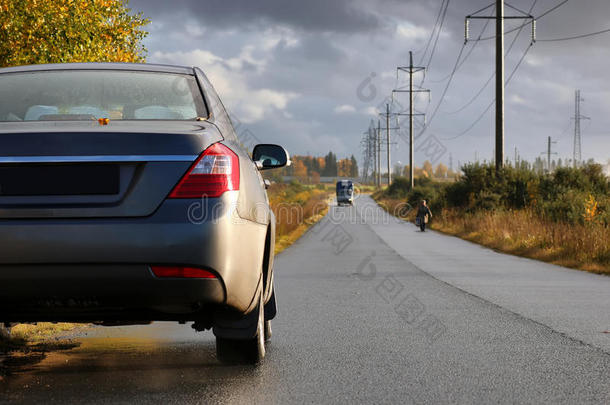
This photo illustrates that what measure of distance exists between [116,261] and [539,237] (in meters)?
18.1

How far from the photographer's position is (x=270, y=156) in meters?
5.52

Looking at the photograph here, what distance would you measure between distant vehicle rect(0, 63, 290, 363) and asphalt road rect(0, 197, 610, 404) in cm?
87

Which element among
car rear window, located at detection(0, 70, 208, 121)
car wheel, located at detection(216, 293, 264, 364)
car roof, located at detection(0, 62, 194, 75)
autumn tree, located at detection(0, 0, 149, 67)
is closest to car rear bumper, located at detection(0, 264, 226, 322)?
car rear window, located at detection(0, 70, 208, 121)

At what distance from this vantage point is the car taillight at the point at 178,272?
3.55m

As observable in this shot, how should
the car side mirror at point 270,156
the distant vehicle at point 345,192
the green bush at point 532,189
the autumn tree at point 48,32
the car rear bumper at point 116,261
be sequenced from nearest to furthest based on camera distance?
the car rear bumper at point 116,261 < the car side mirror at point 270,156 < the autumn tree at point 48,32 < the green bush at point 532,189 < the distant vehicle at point 345,192

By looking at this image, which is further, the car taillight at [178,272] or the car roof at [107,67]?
the car roof at [107,67]

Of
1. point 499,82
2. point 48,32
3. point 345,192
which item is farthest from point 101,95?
point 345,192

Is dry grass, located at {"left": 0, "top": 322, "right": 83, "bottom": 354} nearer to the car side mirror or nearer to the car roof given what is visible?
the car roof

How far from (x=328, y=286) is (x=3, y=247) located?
24.9 feet

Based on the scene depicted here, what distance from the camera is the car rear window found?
4398mm

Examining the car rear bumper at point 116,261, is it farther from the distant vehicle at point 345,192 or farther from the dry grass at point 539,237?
the distant vehicle at point 345,192

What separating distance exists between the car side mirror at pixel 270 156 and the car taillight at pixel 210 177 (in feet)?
5.21

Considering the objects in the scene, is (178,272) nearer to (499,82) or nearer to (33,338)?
(33,338)

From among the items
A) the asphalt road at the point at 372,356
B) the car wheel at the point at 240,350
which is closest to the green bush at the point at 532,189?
the asphalt road at the point at 372,356
